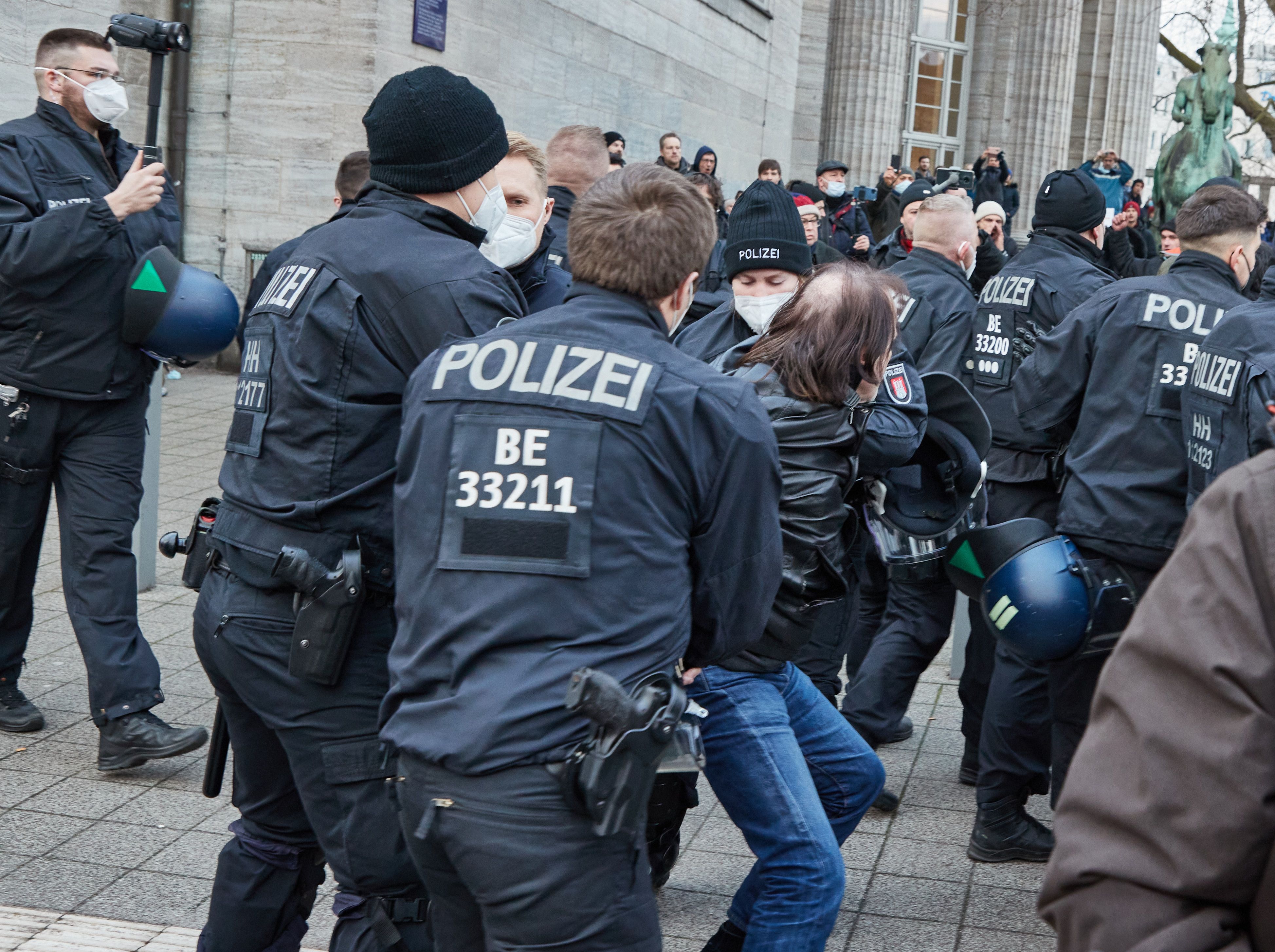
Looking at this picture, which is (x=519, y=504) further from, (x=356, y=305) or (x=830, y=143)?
(x=830, y=143)

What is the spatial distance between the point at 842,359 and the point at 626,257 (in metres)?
0.79

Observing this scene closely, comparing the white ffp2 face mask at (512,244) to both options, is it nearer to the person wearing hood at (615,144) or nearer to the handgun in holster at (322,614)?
the handgun in holster at (322,614)

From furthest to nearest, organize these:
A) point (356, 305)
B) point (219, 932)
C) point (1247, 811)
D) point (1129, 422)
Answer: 1. point (1129, 422)
2. point (219, 932)
3. point (356, 305)
4. point (1247, 811)

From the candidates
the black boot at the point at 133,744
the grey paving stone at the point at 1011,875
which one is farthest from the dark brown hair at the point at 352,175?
the grey paving stone at the point at 1011,875

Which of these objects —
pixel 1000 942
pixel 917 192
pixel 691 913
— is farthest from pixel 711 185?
pixel 1000 942

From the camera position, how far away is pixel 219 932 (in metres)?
2.95

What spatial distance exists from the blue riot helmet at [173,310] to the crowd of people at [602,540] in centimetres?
11

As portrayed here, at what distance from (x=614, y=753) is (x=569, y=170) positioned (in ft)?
12.6

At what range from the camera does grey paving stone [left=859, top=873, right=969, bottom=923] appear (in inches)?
155

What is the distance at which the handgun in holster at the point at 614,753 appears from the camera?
2082 millimetres

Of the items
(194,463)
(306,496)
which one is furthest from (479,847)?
(194,463)

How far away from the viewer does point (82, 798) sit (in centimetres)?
437

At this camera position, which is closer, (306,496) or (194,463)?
(306,496)

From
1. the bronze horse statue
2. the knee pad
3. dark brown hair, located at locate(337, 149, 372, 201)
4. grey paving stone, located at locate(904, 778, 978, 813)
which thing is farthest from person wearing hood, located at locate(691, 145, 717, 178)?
the knee pad
